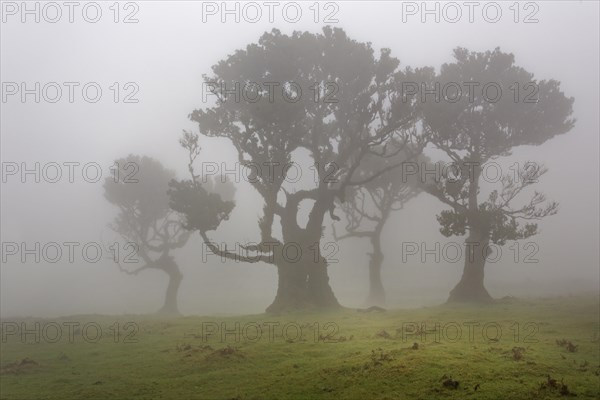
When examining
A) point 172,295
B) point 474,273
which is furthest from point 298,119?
point 172,295

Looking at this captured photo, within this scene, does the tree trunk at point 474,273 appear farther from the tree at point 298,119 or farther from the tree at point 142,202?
the tree at point 142,202

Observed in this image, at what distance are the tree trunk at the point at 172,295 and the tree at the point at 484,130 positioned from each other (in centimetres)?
3203

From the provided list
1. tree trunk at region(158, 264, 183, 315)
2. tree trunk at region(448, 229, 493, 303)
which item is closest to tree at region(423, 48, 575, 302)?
tree trunk at region(448, 229, 493, 303)

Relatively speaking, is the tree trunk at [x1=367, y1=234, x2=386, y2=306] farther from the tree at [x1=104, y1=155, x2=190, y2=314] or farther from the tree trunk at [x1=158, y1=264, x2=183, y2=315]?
the tree at [x1=104, y1=155, x2=190, y2=314]

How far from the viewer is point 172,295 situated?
54.9 m

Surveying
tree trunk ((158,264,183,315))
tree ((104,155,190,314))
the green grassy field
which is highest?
tree ((104,155,190,314))

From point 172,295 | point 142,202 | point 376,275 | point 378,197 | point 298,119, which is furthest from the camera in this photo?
point 142,202

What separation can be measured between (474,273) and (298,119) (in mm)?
19421

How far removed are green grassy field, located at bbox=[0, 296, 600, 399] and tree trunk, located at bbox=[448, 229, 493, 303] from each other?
849cm

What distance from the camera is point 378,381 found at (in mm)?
14969

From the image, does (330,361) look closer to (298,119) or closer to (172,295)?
(298,119)

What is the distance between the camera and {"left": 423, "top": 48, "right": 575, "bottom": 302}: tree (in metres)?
37.0

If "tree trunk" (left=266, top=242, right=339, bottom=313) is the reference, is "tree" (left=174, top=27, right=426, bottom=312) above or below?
above

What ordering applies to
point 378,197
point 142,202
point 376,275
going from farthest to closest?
point 142,202 < point 378,197 < point 376,275
